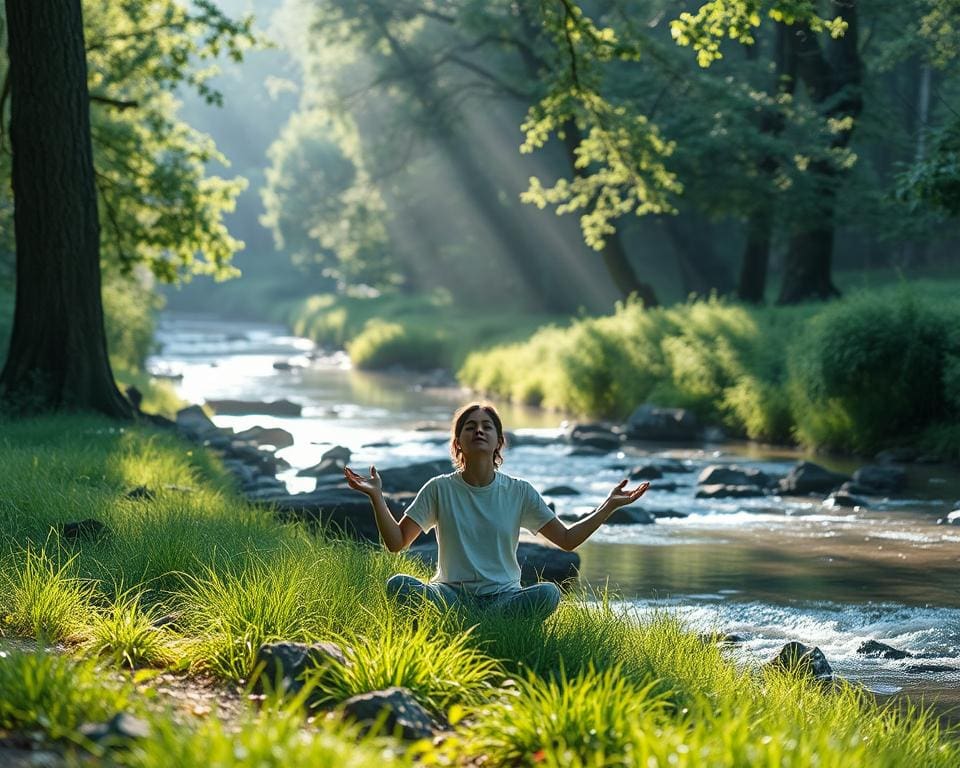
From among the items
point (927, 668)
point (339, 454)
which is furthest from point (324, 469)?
point (927, 668)

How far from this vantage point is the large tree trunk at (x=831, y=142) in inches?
1091

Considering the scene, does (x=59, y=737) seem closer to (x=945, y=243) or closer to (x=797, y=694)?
(x=797, y=694)

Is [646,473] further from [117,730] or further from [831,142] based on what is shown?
[117,730]

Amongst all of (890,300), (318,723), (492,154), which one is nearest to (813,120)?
(890,300)

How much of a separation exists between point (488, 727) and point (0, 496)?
5329mm

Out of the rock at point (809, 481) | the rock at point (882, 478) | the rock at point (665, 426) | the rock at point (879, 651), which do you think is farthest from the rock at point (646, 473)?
the rock at point (879, 651)

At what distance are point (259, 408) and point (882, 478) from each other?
14.6 m

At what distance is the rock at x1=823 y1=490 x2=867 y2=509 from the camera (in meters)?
15.4

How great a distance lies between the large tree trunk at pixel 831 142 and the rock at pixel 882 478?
11.3 m

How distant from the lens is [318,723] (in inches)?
210

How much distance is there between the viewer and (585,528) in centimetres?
711

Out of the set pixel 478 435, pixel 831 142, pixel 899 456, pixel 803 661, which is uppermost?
pixel 831 142

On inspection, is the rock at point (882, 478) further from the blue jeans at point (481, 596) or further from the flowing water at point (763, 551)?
the blue jeans at point (481, 596)

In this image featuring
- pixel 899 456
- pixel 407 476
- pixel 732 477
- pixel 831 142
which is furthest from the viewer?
pixel 831 142
